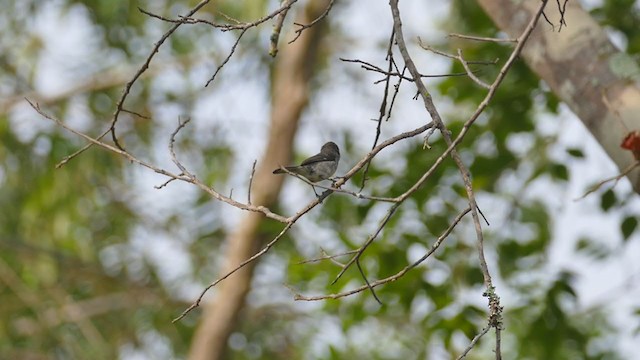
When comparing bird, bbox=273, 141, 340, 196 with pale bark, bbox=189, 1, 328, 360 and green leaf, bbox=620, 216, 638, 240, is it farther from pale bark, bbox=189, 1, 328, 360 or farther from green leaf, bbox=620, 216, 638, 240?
pale bark, bbox=189, 1, 328, 360

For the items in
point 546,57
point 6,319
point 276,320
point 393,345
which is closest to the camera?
point 546,57

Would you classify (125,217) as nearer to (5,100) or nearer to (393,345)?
(5,100)

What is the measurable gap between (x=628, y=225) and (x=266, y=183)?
295 cm

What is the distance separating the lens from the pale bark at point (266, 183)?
6699mm

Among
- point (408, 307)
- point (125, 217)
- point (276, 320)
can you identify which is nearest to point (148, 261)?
point (125, 217)

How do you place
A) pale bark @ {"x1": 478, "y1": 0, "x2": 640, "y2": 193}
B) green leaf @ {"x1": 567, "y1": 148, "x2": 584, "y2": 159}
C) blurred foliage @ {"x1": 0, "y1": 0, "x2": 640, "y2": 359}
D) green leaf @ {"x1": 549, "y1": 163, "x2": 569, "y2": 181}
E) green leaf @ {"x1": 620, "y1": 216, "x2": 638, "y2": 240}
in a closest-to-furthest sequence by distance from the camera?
pale bark @ {"x1": 478, "y1": 0, "x2": 640, "y2": 193} < green leaf @ {"x1": 620, "y1": 216, "x2": 638, "y2": 240} < green leaf @ {"x1": 567, "y1": 148, "x2": 584, "y2": 159} < green leaf @ {"x1": 549, "y1": 163, "x2": 569, "y2": 181} < blurred foliage @ {"x1": 0, "y1": 0, "x2": 640, "y2": 359}

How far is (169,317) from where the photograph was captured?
27.3 feet

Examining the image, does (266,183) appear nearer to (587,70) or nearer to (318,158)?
(587,70)

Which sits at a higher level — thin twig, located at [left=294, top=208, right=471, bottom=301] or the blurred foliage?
the blurred foliage

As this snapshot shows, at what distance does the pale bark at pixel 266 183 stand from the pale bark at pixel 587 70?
345cm

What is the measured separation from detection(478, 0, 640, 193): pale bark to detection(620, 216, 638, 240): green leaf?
57.7 inches

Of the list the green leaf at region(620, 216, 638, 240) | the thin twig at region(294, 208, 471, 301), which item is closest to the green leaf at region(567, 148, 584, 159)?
the green leaf at region(620, 216, 638, 240)

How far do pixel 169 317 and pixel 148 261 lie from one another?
88cm

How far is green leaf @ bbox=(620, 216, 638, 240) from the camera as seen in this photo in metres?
4.48
